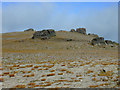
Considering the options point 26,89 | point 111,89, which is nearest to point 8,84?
point 26,89

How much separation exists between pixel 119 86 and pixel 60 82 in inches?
226

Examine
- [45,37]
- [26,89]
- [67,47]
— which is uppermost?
[45,37]

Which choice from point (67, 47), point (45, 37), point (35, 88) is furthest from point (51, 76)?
point (45, 37)

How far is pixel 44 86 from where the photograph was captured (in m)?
14.9

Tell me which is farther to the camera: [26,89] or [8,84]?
[8,84]

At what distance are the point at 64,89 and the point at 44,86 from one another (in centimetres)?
221

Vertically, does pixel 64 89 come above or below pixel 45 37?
below

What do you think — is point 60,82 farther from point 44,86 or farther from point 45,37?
point 45,37

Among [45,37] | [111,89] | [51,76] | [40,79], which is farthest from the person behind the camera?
[45,37]

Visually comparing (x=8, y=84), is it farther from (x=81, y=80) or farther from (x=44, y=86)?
(x=81, y=80)

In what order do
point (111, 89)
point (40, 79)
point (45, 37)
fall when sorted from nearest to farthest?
point (111, 89) → point (40, 79) → point (45, 37)

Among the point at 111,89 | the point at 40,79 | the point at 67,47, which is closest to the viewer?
the point at 111,89

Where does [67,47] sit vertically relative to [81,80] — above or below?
above

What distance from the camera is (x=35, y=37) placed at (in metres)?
85.7
